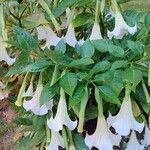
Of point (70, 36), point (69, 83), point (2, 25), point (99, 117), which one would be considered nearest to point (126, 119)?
point (99, 117)

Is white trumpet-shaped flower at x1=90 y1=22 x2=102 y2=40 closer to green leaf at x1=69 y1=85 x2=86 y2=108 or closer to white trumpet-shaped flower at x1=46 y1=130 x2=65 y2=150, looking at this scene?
green leaf at x1=69 y1=85 x2=86 y2=108

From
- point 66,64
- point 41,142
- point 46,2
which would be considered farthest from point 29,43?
point 41,142

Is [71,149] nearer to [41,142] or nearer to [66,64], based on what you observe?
[41,142]

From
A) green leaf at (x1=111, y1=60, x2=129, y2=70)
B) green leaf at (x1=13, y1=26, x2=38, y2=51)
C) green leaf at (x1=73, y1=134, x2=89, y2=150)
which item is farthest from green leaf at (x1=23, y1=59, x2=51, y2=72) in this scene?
green leaf at (x1=73, y1=134, x2=89, y2=150)

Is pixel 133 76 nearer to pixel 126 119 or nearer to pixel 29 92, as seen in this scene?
pixel 126 119

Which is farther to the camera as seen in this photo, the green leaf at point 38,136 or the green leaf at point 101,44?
the green leaf at point 38,136

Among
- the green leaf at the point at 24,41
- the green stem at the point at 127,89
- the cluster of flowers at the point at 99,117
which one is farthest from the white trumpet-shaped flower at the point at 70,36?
the green stem at the point at 127,89

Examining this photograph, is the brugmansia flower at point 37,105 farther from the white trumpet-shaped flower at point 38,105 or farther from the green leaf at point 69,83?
the green leaf at point 69,83
